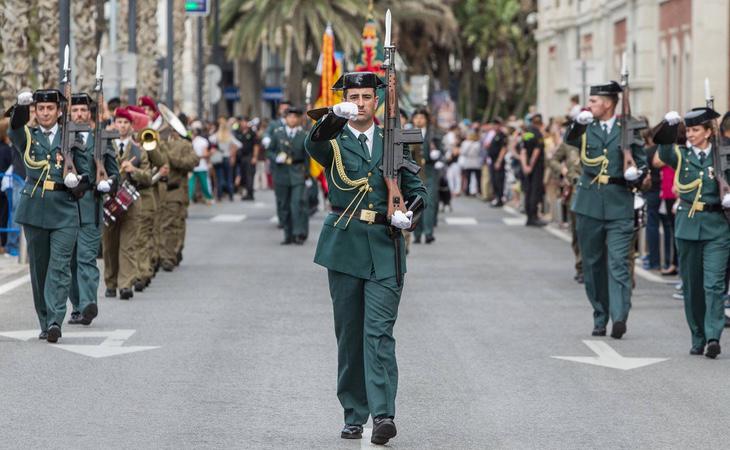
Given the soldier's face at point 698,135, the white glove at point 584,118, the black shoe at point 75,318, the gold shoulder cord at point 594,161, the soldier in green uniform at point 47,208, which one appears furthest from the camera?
the black shoe at point 75,318

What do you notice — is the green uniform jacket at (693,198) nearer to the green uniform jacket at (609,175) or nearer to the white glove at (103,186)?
the green uniform jacket at (609,175)

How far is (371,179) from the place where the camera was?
9.52 m

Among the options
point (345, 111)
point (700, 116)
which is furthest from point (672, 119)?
point (345, 111)

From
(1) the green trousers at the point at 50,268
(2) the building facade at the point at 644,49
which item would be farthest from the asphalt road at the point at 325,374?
(2) the building facade at the point at 644,49

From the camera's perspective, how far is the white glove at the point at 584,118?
14.3m

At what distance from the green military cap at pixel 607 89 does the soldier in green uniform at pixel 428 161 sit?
9.29 meters

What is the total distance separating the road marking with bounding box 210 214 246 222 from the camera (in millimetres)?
32097

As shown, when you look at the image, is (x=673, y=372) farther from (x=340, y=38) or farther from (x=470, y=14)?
(x=470, y=14)

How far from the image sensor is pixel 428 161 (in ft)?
82.4

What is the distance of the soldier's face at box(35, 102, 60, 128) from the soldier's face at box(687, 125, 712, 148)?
4.60 m

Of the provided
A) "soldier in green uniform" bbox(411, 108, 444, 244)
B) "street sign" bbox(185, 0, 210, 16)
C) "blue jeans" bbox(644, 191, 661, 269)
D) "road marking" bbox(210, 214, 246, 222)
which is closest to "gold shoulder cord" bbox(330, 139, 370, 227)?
"blue jeans" bbox(644, 191, 661, 269)

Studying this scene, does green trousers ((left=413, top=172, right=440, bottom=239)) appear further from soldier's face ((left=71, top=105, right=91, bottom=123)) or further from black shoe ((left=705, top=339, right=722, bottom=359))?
black shoe ((left=705, top=339, right=722, bottom=359))

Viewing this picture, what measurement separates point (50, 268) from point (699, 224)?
465cm

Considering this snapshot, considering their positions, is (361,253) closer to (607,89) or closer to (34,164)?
(34,164)
